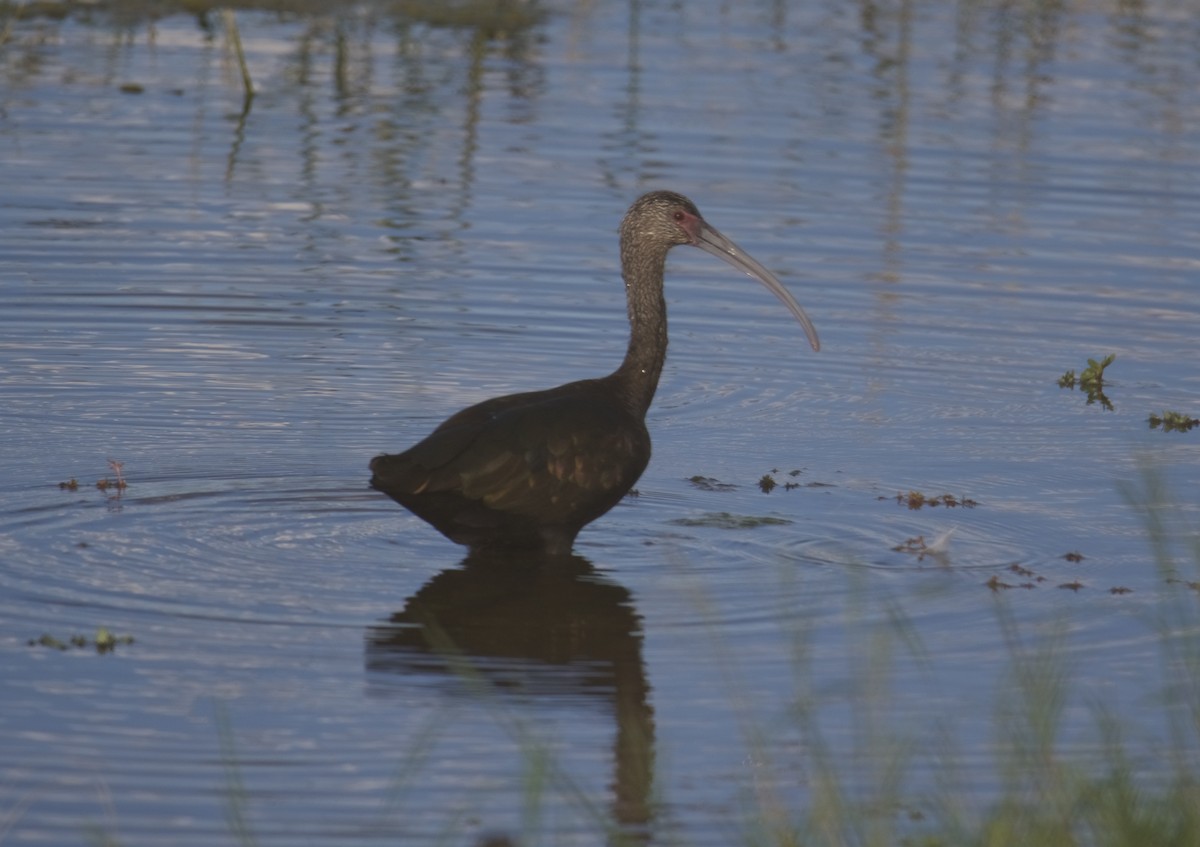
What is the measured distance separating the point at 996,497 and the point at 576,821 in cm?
407

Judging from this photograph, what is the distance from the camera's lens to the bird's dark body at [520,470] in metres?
7.69

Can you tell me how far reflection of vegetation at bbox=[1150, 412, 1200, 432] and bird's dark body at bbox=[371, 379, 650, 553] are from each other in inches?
131

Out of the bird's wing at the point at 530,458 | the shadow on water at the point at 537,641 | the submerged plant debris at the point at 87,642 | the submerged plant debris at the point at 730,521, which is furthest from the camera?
the submerged plant debris at the point at 730,521

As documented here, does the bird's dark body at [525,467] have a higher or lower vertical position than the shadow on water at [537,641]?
higher

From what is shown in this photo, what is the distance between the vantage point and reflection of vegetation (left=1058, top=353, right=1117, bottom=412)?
35.9 feet

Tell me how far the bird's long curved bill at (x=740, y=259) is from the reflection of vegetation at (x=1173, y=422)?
1956 mm

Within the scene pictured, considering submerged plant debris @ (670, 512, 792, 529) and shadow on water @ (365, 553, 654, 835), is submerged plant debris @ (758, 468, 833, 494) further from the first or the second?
shadow on water @ (365, 553, 654, 835)

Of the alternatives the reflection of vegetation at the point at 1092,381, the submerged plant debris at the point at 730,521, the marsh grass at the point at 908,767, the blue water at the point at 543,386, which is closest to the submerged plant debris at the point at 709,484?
the blue water at the point at 543,386

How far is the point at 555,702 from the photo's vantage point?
21.7 feet

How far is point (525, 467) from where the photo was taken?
7828 mm

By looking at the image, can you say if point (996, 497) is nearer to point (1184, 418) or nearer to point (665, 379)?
point (1184, 418)

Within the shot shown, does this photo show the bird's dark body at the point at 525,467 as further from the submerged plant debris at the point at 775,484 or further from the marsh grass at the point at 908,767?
the submerged plant debris at the point at 775,484

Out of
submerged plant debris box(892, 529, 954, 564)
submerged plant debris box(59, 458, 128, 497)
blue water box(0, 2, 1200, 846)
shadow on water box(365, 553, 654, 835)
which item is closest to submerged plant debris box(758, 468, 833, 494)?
blue water box(0, 2, 1200, 846)

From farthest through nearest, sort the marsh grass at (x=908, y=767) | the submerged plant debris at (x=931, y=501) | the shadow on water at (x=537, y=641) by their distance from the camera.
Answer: the submerged plant debris at (x=931, y=501) → the shadow on water at (x=537, y=641) → the marsh grass at (x=908, y=767)
